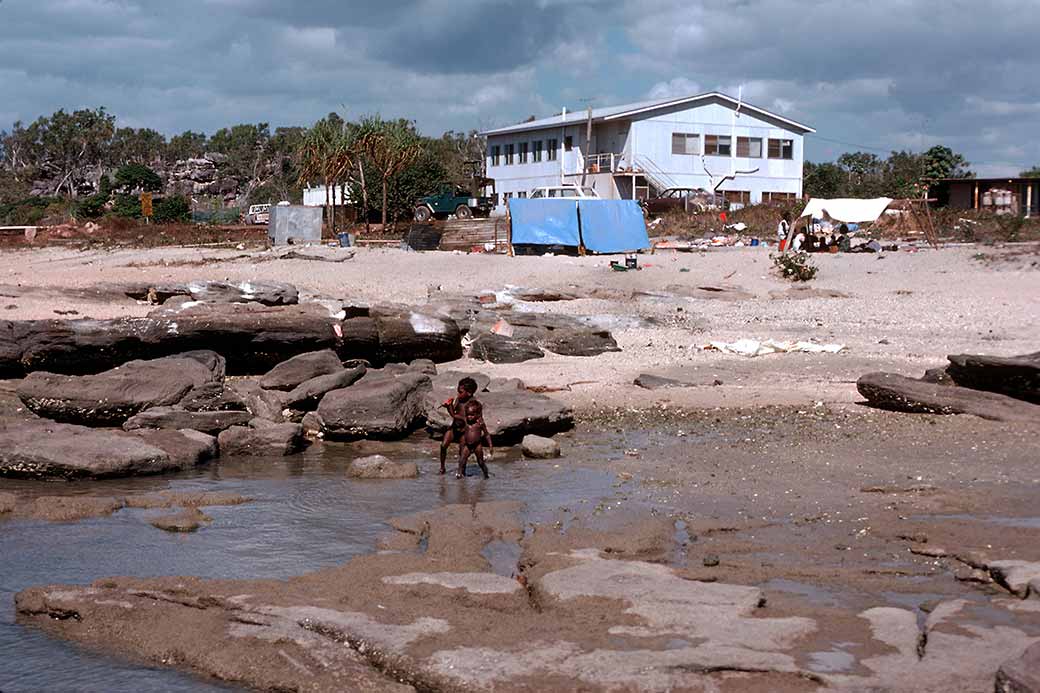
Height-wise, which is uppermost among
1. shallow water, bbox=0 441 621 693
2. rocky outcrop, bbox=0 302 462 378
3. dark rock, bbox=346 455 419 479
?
rocky outcrop, bbox=0 302 462 378

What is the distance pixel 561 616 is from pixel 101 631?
267 centimetres

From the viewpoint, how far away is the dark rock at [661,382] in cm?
1481

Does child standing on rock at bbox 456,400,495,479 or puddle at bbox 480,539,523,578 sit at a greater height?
child standing on rock at bbox 456,400,495,479

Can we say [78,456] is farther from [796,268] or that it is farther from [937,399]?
[796,268]

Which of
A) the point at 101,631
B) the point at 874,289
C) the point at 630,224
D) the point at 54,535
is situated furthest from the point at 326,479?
the point at 630,224

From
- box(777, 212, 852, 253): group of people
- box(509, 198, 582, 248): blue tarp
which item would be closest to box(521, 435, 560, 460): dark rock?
box(777, 212, 852, 253): group of people

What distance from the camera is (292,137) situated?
74.2m

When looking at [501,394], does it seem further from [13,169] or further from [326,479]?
[13,169]

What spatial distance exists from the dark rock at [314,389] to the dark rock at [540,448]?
296cm

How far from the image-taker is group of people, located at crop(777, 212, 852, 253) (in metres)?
29.4

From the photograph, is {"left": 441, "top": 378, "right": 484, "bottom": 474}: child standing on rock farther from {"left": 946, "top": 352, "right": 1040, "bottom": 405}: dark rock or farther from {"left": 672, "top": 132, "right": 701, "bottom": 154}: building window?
{"left": 672, "top": 132, "right": 701, "bottom": 154}: building window

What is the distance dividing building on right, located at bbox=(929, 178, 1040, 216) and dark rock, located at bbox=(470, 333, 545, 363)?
97.9ft

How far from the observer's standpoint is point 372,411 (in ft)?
42.3

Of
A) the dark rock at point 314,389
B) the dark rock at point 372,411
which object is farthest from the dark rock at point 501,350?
the dark rock at point 372,411
